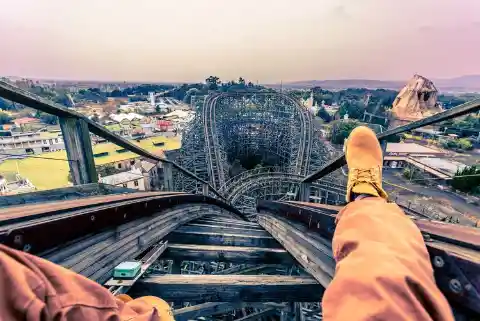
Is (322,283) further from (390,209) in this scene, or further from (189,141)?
(189,141)

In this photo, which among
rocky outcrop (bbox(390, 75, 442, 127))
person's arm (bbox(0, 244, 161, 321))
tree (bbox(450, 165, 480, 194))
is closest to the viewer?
person's arm (bbox(0, 244, 161, 321))

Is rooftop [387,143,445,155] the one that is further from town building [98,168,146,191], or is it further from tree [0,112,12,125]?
tree [0,112,12,125]

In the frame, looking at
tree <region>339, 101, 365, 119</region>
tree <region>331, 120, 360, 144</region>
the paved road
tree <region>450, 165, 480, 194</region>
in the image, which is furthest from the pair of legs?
tree <region>339, 101, 365, 119</region>

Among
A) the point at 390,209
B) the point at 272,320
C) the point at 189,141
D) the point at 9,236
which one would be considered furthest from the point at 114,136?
the point at 189,141

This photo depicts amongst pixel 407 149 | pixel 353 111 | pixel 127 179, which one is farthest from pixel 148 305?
pixel 353 111

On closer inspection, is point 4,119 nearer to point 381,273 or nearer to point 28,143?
point 28,143

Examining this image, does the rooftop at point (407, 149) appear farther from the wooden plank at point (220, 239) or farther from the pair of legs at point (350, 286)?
the pair of legs at point (350, 286)

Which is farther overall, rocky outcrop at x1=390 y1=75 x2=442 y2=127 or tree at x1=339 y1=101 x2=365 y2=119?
tree at x1=339 y1=101 x2=365 y2=119
